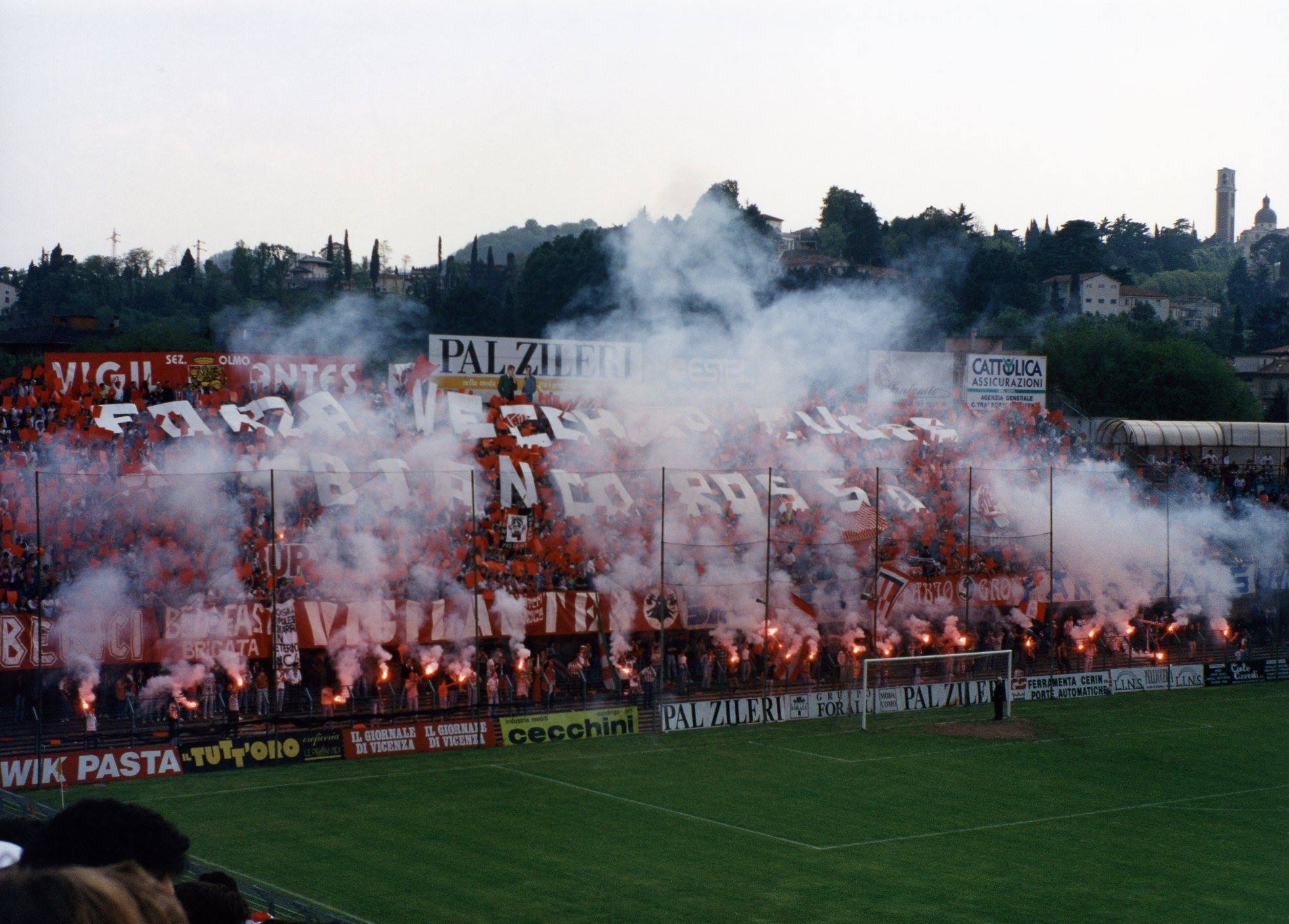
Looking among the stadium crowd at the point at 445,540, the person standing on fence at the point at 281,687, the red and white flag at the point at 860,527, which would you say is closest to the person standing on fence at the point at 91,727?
the stadium crowd at the point at 445,540

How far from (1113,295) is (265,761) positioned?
133066 millimetres

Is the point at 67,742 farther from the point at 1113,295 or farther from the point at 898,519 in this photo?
the point at 1113,295

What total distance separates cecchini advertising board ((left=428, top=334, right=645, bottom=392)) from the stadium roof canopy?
19.8 meters

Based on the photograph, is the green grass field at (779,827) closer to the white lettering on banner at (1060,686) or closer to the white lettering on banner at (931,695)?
the white lettering on banner at (931,695)

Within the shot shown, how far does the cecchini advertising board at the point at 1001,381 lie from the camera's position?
171 ft

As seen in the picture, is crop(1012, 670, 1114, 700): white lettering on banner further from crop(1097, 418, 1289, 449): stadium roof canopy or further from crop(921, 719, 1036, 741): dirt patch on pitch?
crop(1097, 418, 1289, 449): stadium roof canopy

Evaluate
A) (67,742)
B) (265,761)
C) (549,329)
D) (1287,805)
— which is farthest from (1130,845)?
(549,329)

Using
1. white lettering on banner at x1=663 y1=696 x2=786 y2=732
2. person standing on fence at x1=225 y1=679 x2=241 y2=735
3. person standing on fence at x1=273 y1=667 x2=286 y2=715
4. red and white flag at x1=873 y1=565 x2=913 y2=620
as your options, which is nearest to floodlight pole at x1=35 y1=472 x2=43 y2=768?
person standing on fence at x1=225 y1=679 x2=241 y2=735

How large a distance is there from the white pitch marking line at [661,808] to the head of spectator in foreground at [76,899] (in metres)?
21.5

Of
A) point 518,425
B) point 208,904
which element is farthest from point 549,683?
point 208,904

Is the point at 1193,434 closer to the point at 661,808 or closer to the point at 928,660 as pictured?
the point at 928,660

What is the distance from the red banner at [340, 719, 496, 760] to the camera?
29500mm

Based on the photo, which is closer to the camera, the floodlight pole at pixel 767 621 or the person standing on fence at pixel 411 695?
the person standing on fence at pixel 411 695

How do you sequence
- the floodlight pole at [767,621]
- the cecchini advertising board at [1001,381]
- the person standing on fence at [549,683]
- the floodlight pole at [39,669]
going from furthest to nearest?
the cecchini advertising board at [1001,381] < the person standing on fence at [549,683] < the floodlight pole at [767,621] < the floodlight pole at [39,669]
